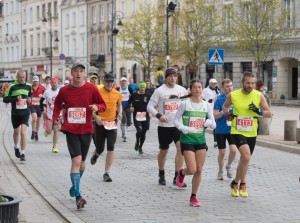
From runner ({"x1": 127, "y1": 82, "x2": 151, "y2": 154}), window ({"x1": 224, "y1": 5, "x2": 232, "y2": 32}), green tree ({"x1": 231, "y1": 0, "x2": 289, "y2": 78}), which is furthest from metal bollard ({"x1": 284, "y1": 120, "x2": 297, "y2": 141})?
window ({"x1": 224, "y1": 5, "x2": 232, "y2": 32})

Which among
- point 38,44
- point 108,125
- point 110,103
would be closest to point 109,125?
point 108,125

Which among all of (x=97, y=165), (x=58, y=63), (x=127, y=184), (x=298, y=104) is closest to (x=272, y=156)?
(x=97, y=165)

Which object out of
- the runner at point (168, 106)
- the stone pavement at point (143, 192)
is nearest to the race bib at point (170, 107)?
the runner at point (168, 106)

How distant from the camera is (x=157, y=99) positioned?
1212 cm

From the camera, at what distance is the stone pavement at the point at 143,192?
9523 millimetres

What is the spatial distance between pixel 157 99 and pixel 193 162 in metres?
2.12

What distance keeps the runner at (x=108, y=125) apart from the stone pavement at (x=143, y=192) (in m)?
0.43

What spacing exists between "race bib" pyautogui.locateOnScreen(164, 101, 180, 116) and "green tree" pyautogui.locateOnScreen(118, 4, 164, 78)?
4248cm

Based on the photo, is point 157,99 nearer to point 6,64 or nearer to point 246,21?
point 246,21

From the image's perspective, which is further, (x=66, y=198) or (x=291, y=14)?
(x=291, y=14)

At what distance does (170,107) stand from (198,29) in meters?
39.4

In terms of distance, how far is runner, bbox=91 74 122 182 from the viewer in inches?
502

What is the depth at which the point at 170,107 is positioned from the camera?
1206cm

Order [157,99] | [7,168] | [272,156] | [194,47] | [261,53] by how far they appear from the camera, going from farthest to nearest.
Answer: [194,47], [261,53], [272,156], [7,168], [157,99]
